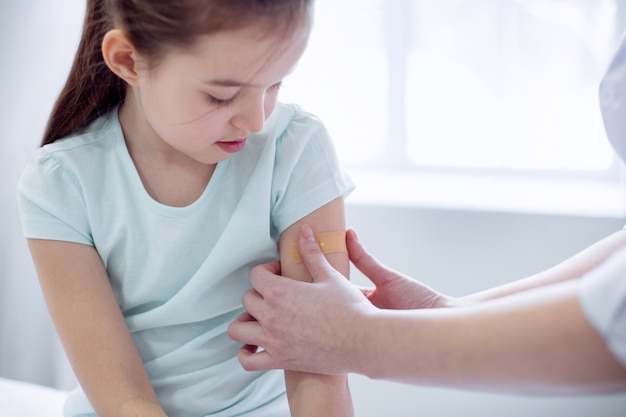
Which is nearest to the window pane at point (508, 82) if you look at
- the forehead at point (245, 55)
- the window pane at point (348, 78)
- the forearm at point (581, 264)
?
the window pane at point (348, 78)

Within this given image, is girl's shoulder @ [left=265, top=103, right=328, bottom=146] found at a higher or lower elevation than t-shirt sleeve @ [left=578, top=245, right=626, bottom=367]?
higher

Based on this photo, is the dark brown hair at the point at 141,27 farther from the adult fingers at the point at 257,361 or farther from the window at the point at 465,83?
the window at the point at 465,83

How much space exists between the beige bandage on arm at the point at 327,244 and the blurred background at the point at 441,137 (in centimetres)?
75

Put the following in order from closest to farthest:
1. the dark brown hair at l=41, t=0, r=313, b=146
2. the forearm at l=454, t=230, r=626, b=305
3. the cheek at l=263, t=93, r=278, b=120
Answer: the dark brown hair at l=41, t=0, r=313, b=146 → the cheek at l=263, t=93, r=278, b=120 → the forearm at l=454, t=230, r=626, b=305

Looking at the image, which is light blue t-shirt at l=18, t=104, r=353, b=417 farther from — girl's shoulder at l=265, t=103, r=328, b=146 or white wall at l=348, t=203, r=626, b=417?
white wall at l=348, t=203, r=626, b=417

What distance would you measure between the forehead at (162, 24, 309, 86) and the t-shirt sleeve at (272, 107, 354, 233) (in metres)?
0.19

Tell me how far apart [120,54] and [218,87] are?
163 mm

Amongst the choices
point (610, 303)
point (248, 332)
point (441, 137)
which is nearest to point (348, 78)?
point (441, 137)

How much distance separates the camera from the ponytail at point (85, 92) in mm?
1099

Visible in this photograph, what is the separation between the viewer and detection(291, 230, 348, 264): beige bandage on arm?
1.11 meters

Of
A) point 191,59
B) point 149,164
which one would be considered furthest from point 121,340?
point 191,59

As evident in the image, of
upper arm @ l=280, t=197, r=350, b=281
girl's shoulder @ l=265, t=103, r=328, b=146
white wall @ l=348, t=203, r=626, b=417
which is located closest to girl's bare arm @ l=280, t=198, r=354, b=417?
upper arm @ l=280, t=197, r=350, b=281

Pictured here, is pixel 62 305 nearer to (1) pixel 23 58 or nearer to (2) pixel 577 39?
(1) pixel 23 58

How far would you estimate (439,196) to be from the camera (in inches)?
76.4
